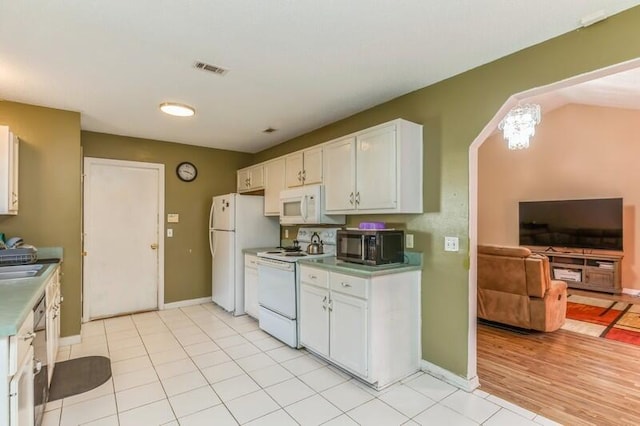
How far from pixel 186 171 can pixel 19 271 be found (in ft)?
8.40

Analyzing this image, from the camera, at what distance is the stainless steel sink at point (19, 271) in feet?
8.16

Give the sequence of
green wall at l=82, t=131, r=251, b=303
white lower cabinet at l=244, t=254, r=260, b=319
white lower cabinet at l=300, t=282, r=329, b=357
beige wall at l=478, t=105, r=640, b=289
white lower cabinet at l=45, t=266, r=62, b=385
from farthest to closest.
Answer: beige wall at l=478, t=105, r=640, b=289 < green wall at l=82, t=131, r=251, b=303 < white lower cabinet at l=244, t=254, r=260, b=319 < white lower cabinet at l=300, t=282, r=329, b=357 < white lower cabinet at l=45, t=266, r=62, b=385

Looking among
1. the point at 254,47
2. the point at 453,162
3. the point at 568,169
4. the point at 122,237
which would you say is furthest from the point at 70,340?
the point at 568,169

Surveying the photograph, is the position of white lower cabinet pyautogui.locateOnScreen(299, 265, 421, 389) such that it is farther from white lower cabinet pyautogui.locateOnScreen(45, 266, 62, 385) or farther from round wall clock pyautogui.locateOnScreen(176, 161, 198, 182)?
round wall clock pyautogui.locateOnScreen(176, 161, 198, 182)

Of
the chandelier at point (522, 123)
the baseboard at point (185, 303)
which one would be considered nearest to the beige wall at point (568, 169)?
the chandelier at point (522, 123)

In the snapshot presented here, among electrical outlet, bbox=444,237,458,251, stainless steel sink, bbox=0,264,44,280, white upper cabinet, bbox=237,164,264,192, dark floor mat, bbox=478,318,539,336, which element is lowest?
dark floor mat, bbox=478,318,539,336

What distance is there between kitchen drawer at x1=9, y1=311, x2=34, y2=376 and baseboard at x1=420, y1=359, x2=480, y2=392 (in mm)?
2637

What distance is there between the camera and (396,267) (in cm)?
264

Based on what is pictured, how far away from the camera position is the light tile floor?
2115 mm

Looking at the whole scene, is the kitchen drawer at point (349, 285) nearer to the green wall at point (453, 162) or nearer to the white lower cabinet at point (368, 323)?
the white lower cabinet at point (368, 323)

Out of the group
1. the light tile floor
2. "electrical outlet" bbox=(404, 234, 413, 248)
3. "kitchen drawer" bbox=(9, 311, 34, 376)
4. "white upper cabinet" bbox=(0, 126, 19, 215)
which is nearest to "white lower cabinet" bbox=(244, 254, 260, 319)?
the light tile floor

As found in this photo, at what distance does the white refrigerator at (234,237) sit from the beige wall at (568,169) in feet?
17.2

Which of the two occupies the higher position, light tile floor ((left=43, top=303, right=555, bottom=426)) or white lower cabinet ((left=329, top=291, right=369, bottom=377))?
white lower cabinet ((left=329, top=291, right=369, bottom=377))

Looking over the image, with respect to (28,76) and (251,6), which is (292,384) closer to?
(251,6)
